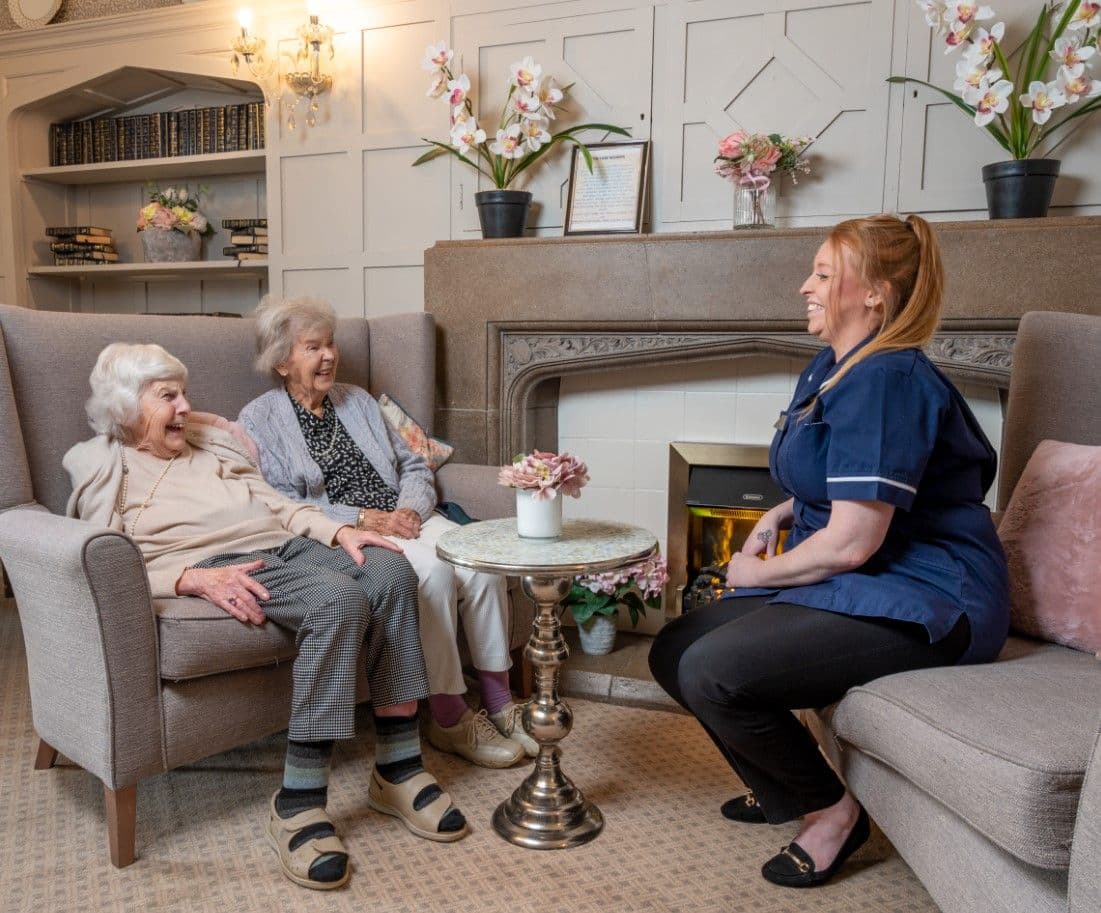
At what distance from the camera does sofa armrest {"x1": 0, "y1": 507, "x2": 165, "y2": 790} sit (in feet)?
5.06

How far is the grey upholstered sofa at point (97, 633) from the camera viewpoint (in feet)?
5.15

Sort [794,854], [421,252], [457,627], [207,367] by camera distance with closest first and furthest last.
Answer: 1. [794,854]
2. [457,627]
3. [207,367]
4. [421,252]

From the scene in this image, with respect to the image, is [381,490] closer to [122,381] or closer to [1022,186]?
[122,381]

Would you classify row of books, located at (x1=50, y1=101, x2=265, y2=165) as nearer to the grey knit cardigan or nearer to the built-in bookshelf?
the built-in bookshelf

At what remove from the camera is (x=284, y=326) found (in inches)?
88.9

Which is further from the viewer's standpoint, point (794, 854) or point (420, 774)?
point (420, 774)

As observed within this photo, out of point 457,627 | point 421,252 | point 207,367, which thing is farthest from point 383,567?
point 421,252

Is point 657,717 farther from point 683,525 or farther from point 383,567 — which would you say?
point 383,567

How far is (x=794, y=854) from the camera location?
1.61 meters

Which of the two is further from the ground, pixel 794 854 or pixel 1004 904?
pixel 1004 904

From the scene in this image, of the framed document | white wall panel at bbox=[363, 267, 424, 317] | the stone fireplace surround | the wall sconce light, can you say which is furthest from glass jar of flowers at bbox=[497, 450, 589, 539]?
the wall sconce light

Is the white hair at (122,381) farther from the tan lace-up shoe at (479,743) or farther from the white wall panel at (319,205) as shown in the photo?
the white wall panel at (319,205)

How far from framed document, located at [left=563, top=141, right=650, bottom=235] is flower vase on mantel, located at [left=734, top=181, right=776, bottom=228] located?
30 centimetres

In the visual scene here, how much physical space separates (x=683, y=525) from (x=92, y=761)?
181 centimetres
